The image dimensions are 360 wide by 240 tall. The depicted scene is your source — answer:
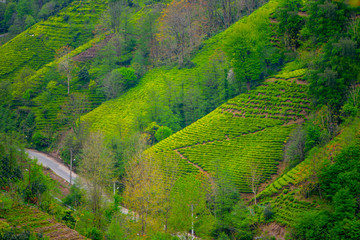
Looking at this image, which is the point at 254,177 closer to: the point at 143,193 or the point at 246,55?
the point at 143,193

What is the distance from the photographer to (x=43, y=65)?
98625 mm

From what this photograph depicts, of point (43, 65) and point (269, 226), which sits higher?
point (43, 65)

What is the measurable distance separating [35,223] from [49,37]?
8916 cm

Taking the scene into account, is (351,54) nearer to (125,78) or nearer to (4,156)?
(4,156)

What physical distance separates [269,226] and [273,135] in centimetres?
1708

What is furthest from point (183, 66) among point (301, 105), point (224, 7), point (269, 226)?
point (269, 226)

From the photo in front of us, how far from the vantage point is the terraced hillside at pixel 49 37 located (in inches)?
3861

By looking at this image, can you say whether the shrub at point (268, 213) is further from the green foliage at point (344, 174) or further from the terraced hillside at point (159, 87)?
the terraced hillside at point (159, 87)

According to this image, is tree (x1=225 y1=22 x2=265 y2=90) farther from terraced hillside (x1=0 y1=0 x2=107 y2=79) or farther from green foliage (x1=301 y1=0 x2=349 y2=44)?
terraced hillside (x1=0 y1=0 x2=107 y2=79)

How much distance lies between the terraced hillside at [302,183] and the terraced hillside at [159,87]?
3282 cm

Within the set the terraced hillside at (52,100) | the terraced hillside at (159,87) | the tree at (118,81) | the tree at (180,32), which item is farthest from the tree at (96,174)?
the tree at (180,32)

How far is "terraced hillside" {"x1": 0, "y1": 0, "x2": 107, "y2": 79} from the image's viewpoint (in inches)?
3861

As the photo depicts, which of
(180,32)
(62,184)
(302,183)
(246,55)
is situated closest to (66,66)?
(180,32)

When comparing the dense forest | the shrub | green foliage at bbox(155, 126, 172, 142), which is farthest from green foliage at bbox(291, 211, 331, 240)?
green foliage at bbox(155, 126, 172, 142)
